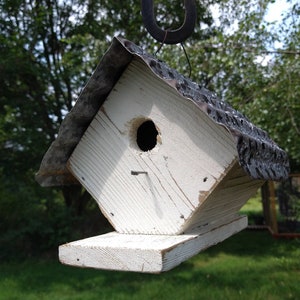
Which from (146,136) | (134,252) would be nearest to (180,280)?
(146,136)

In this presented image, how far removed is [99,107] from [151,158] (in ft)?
1.14

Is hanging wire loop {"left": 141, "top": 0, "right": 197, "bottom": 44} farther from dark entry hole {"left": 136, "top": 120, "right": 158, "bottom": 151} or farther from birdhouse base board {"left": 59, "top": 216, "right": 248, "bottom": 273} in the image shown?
birdhouse base board {"left": 59, "top": 216, "right": 248, "bottom": 273}

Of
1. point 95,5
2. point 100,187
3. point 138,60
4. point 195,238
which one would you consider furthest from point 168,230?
point 95,5

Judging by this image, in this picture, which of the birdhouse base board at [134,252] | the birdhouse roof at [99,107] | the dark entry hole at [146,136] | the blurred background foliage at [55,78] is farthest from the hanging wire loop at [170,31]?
the blurred background foliage at [55,78]

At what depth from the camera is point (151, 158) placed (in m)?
1.63

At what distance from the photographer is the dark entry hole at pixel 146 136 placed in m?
1.90

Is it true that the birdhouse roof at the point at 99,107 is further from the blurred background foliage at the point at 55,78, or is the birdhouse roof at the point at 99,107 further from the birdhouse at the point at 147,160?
the blurred background foliage at the point at 55,78

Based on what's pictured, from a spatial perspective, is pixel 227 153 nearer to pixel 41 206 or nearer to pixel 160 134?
pixel 160 134

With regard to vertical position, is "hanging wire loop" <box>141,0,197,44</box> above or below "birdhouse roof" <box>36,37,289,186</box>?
above

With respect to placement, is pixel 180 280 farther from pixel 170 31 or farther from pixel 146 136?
pixel 170 31

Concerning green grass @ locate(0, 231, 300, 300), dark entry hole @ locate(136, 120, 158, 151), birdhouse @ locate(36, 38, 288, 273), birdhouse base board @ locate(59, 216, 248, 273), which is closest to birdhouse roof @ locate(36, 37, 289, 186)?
birdhouse @ locate(36, 38, 288, 273)

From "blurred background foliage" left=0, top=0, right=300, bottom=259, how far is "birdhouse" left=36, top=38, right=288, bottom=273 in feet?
11.8

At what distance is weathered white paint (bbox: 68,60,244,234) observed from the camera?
1532mm

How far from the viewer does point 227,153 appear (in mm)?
1498
